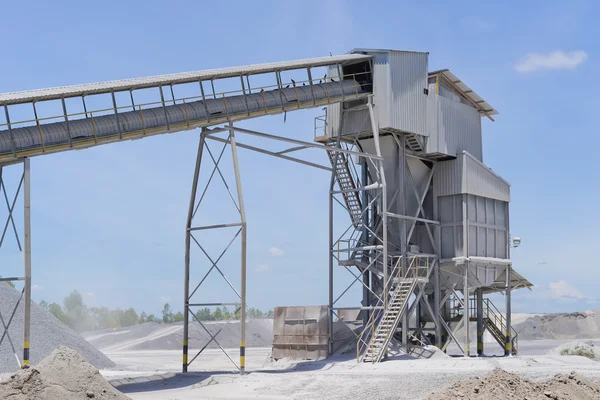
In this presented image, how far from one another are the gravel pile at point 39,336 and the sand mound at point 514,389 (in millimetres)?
16738

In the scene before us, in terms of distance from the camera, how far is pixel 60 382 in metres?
15.4

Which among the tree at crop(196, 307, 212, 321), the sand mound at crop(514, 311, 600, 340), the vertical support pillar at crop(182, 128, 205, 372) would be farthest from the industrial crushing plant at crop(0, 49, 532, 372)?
the tree at crop(196, 307, 212, 321)

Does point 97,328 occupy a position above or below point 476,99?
below

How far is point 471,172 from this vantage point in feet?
105

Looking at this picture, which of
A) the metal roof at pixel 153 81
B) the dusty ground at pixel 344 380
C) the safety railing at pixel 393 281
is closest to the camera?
the dusty ground at pixel 344 380

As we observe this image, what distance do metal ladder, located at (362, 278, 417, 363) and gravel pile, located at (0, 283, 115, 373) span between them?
11.4 metres

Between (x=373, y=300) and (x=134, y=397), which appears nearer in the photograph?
(x=134, y=397)

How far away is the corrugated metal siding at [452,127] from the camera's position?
1214 inches

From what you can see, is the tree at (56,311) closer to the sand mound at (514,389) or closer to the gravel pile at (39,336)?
the gravel pile at (39,336)

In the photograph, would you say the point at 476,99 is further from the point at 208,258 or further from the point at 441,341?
the point at 208,258

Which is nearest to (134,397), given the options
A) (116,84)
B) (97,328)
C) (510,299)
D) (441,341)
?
(116,84)

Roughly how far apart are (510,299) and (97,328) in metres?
48.7

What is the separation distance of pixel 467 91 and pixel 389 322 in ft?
41.5

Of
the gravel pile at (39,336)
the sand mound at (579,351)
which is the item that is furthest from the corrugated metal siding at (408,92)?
the gravel pile at (39,336)
